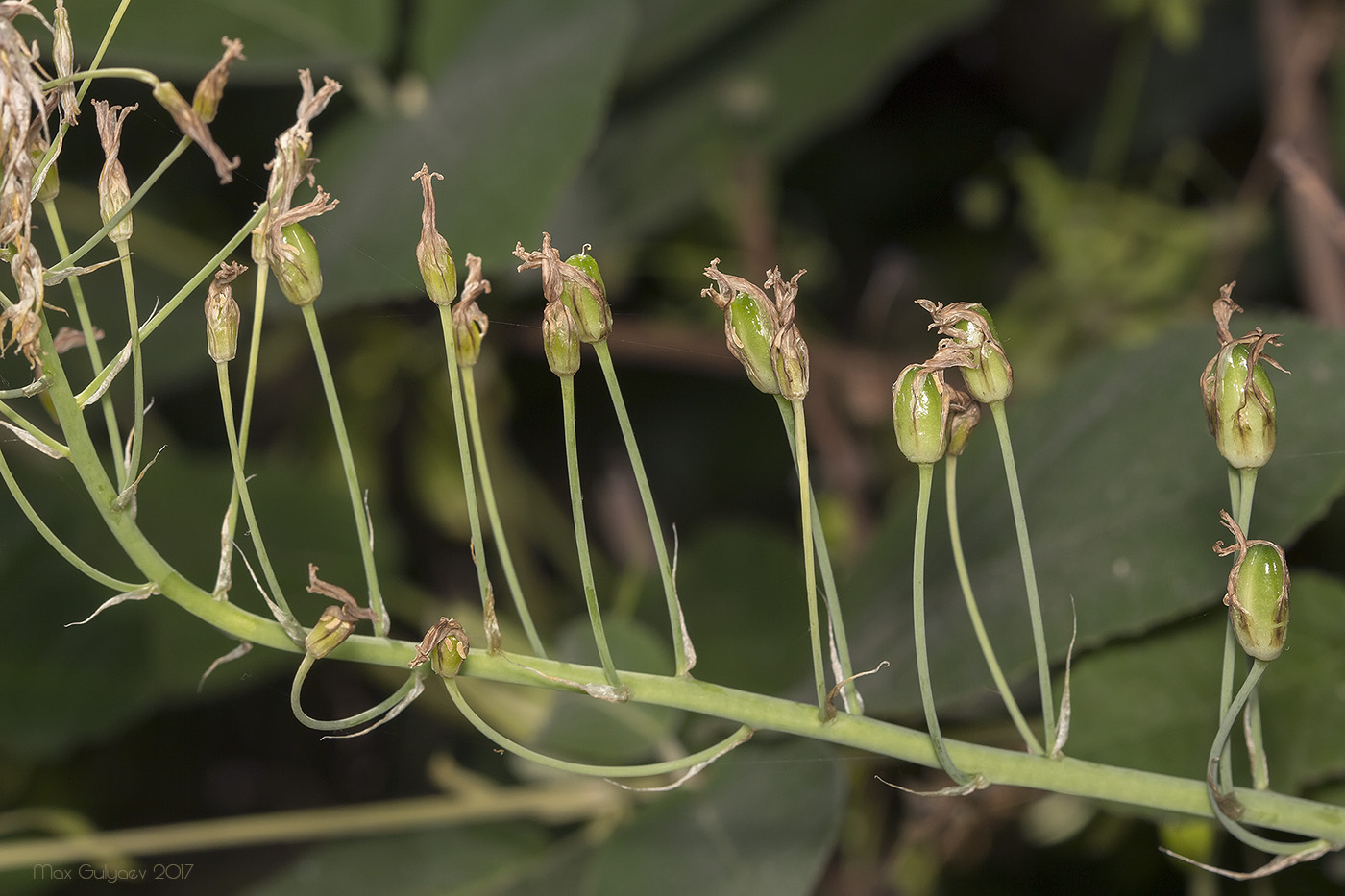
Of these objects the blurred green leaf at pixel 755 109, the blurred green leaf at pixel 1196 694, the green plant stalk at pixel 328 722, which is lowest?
the green plant stalk at pixel 328 722

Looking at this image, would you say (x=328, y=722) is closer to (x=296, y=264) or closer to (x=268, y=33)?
(x=296, y=264)

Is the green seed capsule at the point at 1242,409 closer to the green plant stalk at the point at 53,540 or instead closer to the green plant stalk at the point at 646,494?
the green plant stalk at the point at 646,494

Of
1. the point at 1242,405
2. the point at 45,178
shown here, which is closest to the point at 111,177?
the point at 45,178

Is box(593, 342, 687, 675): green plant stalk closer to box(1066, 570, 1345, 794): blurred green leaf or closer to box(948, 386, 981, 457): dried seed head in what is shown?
box(948, 386, 981, 457): dried seed head

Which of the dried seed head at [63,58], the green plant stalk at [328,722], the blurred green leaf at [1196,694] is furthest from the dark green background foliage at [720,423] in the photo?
the green plant stalk at [328,722]

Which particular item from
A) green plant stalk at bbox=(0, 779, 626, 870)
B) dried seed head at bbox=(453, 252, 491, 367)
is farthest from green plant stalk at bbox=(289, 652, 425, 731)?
green plant stalk at bbox=(0, 779, 626, 870)

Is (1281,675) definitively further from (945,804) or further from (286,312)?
(286,312)

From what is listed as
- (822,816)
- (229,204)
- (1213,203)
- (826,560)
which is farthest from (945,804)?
(229,204)
